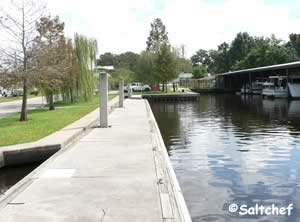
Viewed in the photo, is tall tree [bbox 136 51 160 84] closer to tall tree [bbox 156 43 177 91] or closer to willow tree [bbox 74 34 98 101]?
tall tree [bbox 156 43 177 91]

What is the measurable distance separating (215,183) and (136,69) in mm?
59276

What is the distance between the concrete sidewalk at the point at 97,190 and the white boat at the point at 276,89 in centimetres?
4389

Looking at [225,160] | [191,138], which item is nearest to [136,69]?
[191,138]

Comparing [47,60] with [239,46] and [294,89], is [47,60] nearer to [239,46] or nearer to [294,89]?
[294,89]

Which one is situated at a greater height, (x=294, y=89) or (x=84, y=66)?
(x=84, y=66)

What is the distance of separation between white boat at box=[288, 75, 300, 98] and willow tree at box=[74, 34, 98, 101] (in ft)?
84.8

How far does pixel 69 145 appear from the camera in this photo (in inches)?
452

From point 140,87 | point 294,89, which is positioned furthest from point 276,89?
point 140,87

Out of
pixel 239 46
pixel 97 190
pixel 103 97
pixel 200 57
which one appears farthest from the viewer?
pixel 200 57

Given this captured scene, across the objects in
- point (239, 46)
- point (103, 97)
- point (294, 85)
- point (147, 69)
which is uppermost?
point (239, 46)

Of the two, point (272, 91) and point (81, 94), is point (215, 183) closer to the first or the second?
point (81, 94)

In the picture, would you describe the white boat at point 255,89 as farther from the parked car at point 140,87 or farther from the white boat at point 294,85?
the parked car at point 140,87

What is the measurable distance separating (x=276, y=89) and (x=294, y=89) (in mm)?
2994

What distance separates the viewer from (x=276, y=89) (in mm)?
52438
